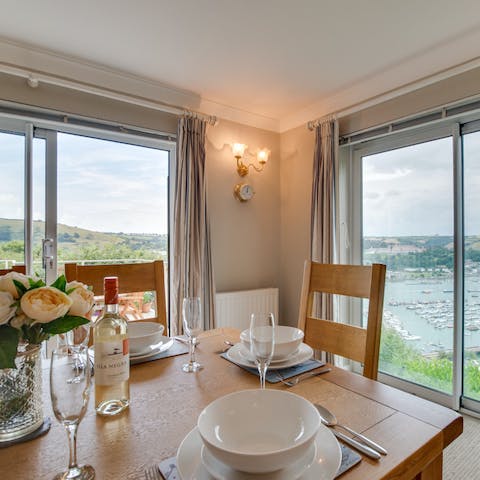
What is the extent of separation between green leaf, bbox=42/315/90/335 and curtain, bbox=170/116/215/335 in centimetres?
193

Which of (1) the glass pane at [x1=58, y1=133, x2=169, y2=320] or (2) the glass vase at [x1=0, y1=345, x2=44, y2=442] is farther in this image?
(1) the glass pane at [x1=58, y1=133, x2=169, y2=320]

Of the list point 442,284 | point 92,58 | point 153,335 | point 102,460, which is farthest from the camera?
point 442,284

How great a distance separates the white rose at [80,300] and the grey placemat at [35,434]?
25cm

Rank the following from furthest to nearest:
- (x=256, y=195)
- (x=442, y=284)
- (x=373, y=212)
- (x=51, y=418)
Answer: (x=256, y=195) < (x=373, y=212) < (x=442, y=284) < (x=51, y=418)

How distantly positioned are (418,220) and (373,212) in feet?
1.24

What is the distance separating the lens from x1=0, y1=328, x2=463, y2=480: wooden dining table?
23.6 inches

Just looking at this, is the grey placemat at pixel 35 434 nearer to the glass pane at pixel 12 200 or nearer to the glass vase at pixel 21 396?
the glass vase at pixel 21 396

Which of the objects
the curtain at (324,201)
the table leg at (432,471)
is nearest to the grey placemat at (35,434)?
the table leg at (432,471)

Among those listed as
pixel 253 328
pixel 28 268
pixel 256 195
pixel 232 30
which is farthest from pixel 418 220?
pixel 28 268

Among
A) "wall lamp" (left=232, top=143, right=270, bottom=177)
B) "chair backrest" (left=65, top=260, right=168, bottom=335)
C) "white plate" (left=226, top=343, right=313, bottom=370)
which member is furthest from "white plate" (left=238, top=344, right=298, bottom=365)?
"wall lamp" (left=232, top=143, right=270, bottom=177)

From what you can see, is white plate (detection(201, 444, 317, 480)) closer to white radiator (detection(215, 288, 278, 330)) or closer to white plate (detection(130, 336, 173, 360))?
white plate (detection(130, 336, 173, 360))

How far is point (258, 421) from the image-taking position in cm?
66

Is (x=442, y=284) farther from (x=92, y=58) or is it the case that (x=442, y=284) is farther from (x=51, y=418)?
(x=92, y=58)

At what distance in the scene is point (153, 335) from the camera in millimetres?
1119
